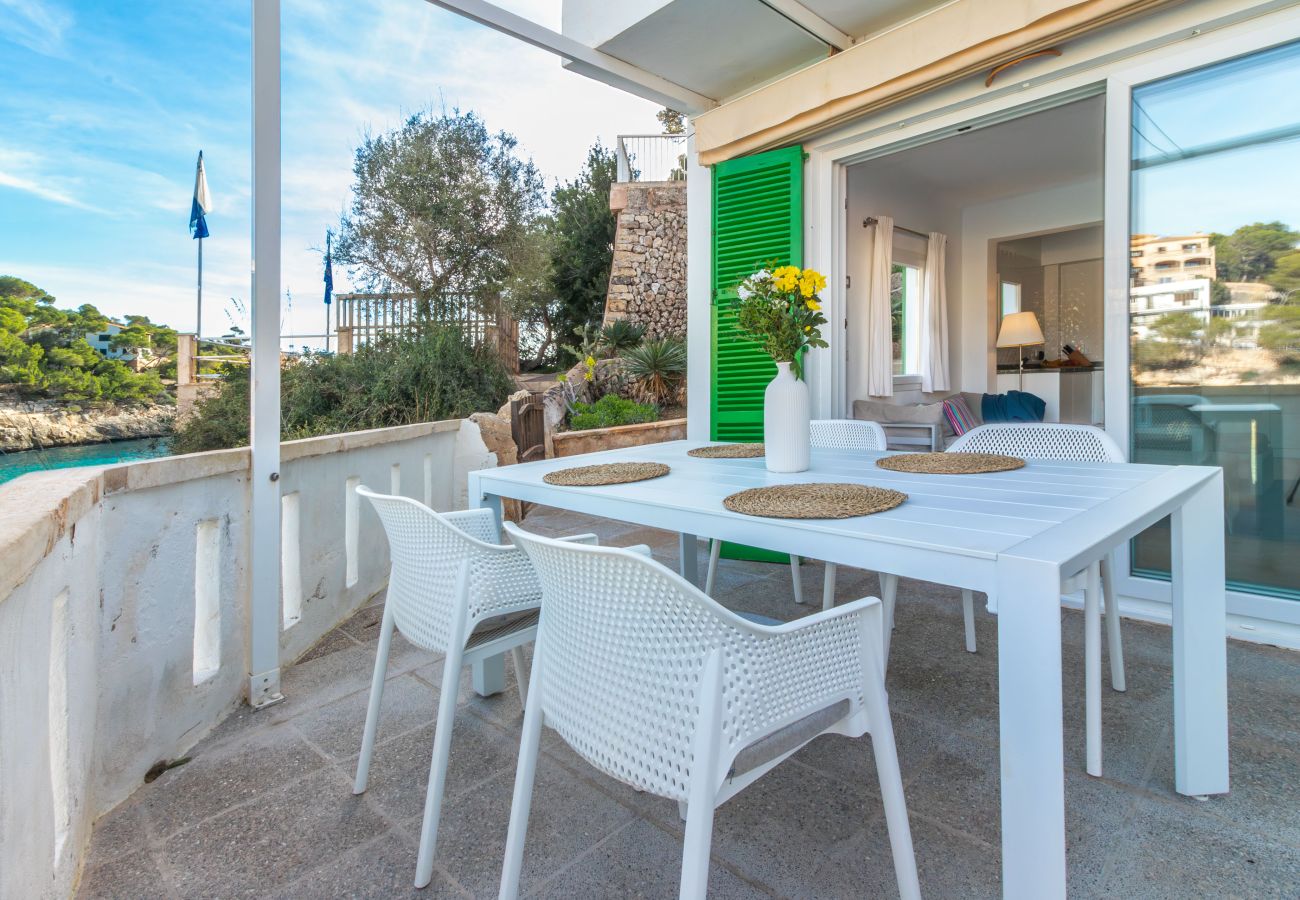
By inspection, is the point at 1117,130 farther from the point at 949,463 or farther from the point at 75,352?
the point at 75,352

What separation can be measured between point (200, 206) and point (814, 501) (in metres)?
2.12

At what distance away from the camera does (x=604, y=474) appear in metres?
1.86

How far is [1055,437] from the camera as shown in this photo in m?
2.16

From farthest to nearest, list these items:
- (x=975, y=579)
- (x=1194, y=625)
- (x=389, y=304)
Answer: (x=389, y=304), (x=1194, y=625), (x=975, y=579)

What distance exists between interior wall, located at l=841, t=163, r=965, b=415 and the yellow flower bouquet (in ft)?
8.26

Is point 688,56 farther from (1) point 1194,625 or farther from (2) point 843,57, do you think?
(1) point 1194,625

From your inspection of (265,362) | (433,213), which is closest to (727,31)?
(265,362)

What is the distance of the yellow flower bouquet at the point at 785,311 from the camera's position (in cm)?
179

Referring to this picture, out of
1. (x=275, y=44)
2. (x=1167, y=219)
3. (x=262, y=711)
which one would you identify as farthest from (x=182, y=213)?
(x=1167, y=219)

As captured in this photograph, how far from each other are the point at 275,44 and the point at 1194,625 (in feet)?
9.65

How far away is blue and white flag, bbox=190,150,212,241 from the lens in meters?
2.09

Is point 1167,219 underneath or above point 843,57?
underneath

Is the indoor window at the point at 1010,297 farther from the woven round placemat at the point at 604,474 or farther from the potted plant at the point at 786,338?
the woven round placemat at the point at 604,474

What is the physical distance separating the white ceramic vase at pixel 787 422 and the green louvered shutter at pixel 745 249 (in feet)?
5.58
